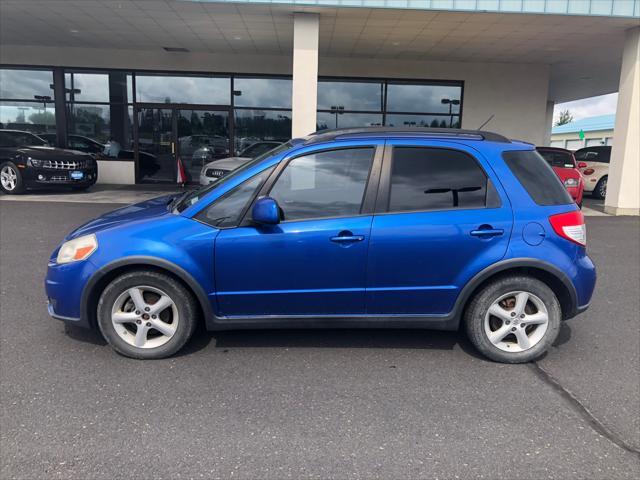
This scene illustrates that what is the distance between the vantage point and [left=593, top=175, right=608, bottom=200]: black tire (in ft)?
50.4

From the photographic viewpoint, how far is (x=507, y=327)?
3729 mm

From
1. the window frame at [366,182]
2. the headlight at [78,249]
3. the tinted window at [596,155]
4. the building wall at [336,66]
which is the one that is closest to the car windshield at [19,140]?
the building wall at [336,66]

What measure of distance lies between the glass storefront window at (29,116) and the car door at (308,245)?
1532 centimetres

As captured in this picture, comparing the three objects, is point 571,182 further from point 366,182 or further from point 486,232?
point 366,182

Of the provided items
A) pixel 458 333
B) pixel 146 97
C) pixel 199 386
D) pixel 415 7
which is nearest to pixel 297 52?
pixel 415 7

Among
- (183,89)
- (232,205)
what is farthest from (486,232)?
(183,89)

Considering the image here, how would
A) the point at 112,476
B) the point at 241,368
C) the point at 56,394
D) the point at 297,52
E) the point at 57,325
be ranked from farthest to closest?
the point at 297,52, the point at 57,325, the point at 241,368, the point at 56,394, the point at 112,476

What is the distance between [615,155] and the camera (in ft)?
39.4

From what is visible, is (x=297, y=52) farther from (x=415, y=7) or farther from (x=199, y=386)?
(x=199, y=386)

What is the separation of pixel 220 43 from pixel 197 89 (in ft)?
7.57

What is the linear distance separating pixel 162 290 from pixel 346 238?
1373 mm

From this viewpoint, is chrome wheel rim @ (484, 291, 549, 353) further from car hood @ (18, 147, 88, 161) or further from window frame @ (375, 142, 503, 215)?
car hood @ (18, 147, 88, 161)

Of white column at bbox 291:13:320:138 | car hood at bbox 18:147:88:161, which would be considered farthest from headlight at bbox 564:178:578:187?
car hood at bbox 18:147:88:161

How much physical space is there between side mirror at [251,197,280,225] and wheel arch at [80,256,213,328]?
25.5 inches
